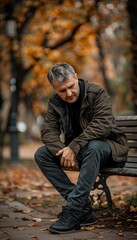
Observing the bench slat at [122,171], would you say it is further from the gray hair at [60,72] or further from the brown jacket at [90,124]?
the gray hair at [60,72]

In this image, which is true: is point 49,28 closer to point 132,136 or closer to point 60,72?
point 132,136

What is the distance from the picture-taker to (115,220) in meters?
5.33

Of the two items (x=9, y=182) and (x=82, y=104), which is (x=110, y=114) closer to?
(x=82, y=104)

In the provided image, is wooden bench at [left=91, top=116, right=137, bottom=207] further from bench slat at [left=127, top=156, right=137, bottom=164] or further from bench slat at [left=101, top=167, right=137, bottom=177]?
bench slat at [left=101, top=167, right=137, bottom=177]

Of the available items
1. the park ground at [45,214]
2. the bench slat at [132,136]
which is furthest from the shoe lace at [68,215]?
the bench slat at [132,136]

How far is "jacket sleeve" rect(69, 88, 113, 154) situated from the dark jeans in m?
0.07

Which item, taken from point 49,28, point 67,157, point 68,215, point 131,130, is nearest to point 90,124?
point 67,157

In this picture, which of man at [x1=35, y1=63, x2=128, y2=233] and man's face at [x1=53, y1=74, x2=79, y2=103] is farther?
man's face at [x1=53, y1=74, x2=79, y2=103]

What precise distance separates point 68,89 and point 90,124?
0.41m

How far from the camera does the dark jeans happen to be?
4.68m

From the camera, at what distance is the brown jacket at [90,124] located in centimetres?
494

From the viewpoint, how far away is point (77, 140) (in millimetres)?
4953

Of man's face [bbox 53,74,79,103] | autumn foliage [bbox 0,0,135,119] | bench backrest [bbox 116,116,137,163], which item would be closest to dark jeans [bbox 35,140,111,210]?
man's face [bbox 53,74,79,103]

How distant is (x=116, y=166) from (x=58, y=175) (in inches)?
23.6
